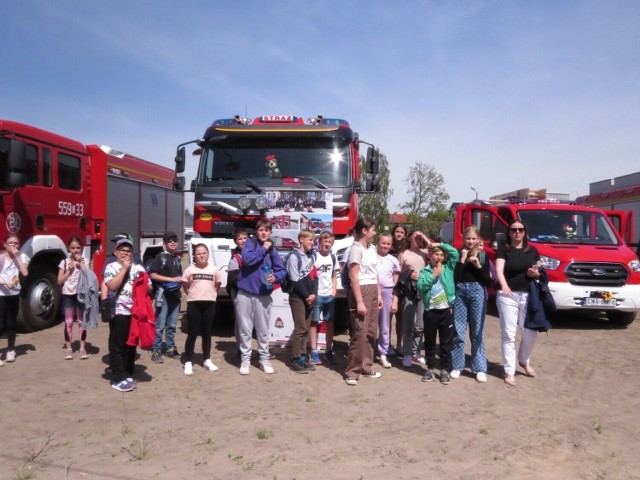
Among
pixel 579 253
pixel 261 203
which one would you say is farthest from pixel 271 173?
pixel 579 253

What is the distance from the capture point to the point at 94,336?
8016 mm

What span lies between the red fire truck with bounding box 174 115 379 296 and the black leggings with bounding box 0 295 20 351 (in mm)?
2324

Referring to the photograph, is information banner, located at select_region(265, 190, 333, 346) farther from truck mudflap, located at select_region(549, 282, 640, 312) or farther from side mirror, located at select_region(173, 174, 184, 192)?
truck mudflap, located at select_region(549, 282, 640, 312)

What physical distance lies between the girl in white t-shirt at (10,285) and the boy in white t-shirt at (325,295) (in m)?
3.42

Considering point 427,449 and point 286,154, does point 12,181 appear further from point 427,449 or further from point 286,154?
point 427,449

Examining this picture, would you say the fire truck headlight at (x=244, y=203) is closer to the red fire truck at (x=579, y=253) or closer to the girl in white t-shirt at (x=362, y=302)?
the girl in white t-shirt at (x=362, y=302)

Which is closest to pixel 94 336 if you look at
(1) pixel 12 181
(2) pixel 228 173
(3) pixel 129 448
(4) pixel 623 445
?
(1) pixel 12 181

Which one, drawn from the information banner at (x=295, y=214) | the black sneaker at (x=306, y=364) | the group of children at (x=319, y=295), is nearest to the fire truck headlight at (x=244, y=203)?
the information banner at (x=295, y=214)

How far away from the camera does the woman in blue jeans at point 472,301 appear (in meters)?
5.83

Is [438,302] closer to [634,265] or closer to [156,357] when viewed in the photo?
[156,357]

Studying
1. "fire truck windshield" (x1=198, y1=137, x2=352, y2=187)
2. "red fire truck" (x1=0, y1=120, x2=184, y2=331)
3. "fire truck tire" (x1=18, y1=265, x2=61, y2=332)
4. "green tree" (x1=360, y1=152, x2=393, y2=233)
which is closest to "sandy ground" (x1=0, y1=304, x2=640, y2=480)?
"fire truck tire" (x1=18, y1=265, x2=61, y2=332)

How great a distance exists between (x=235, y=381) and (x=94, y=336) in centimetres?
334

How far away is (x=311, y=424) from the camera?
14.9 ft

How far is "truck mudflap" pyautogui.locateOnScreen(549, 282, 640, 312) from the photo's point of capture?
879 cm
